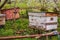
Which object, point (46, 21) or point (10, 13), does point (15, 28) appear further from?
point (10, 13)

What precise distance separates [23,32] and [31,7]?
7.06ft

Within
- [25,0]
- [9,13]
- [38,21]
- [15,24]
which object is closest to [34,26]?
[38,21]

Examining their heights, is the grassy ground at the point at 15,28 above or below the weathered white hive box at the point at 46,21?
below

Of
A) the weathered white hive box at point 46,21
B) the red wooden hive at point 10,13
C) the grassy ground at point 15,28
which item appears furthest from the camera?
the red wooden hive at point 10,13

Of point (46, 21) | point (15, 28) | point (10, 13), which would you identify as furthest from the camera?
point (10, 13)

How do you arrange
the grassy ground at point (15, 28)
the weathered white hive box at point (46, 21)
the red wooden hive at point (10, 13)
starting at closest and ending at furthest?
the grassy ground at point (15, 28), the weathered white hive box at point (46, 21), the red wooden hive at point (10, 13)

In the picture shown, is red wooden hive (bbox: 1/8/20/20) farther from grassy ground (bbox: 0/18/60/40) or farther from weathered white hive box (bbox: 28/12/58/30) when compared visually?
weathered white hive box (bbox: 28/12/58/30)

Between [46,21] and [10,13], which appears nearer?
[46,21]

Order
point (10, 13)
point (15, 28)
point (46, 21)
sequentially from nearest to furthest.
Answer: point (46, 21) < point (15, 28) < point (10, 13)

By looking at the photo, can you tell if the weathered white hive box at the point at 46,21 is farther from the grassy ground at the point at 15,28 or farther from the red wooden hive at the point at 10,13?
the red wooden hive at the point at 10,13

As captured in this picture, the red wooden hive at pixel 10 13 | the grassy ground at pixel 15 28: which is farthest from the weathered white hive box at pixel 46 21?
the red wooden hive at pixel 10 13

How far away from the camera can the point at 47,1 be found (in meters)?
7.34

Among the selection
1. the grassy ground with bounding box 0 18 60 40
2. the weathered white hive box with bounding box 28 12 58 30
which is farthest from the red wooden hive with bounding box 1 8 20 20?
the weathered white hive box with bounding box 28 12 58 30

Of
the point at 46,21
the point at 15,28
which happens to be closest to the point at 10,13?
the point at 15,28
